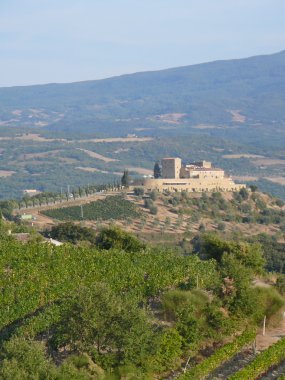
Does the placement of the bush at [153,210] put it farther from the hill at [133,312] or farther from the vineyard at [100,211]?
the hill at [133,312]

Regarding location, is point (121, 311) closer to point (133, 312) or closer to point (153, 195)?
point (133, 312)

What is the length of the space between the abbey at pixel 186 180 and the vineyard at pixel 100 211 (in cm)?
885

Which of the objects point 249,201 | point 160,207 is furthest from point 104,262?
point 249,201

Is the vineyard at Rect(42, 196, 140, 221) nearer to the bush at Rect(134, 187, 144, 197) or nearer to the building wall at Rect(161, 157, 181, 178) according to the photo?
the bush at Rect(134, 187, 144, 197)

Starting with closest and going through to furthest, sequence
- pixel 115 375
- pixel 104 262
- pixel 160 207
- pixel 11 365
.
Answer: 1. pixel 11 365
2. pixel 115 375
3. pixel 104 262
4. pixel 160 207

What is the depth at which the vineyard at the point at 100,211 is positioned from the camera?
96.5 m

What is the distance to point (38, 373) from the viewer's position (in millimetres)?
26672

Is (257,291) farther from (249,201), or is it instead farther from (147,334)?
(249,201)

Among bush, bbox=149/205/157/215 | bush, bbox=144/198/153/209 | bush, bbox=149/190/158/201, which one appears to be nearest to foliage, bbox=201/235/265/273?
bush, bbox=149/205/157/215

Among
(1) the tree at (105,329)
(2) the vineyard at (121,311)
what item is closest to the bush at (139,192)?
(2) the vineyard at (121,311)

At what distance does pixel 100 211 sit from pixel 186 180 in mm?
19555

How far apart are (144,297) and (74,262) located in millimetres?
7441

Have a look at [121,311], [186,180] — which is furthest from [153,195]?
[121,311]

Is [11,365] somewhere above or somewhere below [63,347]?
above
